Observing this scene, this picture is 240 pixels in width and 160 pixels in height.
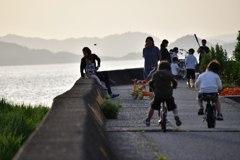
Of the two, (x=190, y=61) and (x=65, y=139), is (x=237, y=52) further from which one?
(x=65, y=139)

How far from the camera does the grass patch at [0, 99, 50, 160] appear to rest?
14010mm

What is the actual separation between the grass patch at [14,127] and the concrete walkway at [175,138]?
2571 millimetres

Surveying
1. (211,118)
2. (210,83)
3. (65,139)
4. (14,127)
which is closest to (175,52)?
(14,127)

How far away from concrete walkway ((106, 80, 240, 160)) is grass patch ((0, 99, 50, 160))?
2571 millimetres

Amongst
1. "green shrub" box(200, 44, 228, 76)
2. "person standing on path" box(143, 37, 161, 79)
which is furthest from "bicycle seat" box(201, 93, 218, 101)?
"green shrub" box(200, 44, 228, 76)

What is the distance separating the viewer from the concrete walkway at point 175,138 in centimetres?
855

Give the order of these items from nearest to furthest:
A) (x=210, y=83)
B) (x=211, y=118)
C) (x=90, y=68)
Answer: (x=211, y=118) < (x=210, y=83) < (x=90, y=68)

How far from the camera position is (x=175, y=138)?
10047 mm

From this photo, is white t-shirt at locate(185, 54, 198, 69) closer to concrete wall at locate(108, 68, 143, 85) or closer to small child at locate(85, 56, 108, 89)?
concrete wall at locate(108, 68, 143, 85)

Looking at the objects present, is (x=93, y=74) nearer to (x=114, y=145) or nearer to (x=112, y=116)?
(x=112, y=116)

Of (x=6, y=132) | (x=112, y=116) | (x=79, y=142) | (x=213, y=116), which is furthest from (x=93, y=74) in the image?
(x=79, y=142)

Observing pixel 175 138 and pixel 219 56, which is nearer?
pixel 175 138

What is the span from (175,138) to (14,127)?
8.22 metres

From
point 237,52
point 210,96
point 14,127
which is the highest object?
point 237,52
